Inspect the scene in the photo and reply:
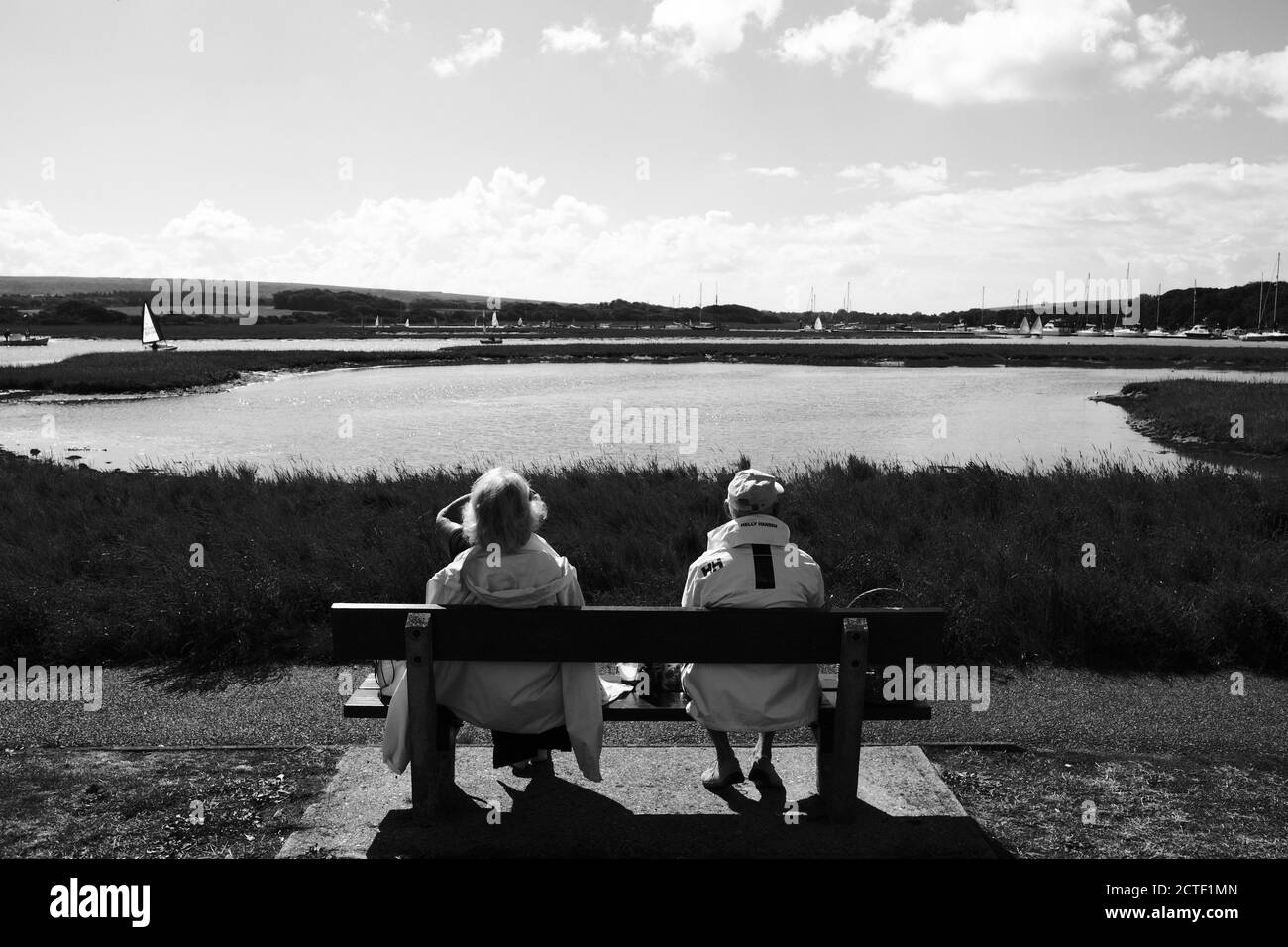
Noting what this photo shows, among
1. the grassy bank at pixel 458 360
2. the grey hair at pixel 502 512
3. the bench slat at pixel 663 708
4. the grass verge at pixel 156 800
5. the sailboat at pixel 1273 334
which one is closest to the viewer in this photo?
the grey hair at pixel 502 512

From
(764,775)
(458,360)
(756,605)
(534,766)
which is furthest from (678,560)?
(458,360)

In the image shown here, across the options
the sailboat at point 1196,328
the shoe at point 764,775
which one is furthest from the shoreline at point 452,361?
the sailboat at point 1196,328

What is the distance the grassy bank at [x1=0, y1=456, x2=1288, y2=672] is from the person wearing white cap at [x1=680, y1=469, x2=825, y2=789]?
2795mm

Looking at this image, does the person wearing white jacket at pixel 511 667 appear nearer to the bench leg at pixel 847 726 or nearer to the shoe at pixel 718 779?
the shoe at pixel 718 779

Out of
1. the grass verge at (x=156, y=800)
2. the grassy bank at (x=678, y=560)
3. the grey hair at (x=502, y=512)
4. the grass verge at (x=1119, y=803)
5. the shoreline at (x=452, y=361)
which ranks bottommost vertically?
the grass verge at (x=156, y=800)

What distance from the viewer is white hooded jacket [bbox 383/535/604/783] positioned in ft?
12.2

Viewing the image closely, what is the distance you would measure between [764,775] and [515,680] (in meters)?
1.11

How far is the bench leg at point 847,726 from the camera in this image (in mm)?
3512

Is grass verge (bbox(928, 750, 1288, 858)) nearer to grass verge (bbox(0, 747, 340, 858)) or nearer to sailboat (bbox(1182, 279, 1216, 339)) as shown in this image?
grass verge (bbox(0, 747, 340, 858))

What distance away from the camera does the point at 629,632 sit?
11.5 feet

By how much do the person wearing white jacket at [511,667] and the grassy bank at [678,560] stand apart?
2.71 metres

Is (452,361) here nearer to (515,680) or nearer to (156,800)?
(156,800)

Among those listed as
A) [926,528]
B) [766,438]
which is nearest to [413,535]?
[926,528]
